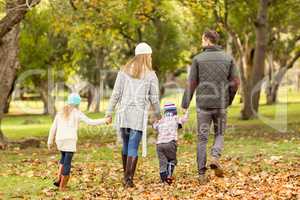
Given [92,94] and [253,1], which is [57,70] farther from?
[253,1]

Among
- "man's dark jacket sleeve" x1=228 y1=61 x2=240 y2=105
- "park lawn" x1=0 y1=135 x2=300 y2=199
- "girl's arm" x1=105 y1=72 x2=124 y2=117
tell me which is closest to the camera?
"park lawn" x1=0 y1=135 x2=300 y2=199

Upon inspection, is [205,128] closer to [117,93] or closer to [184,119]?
[184,119]

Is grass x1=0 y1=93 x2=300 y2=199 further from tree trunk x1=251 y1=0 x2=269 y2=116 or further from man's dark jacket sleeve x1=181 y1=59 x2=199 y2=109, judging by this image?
tree trunk x1=251 y1=0 x2=269 y2=116

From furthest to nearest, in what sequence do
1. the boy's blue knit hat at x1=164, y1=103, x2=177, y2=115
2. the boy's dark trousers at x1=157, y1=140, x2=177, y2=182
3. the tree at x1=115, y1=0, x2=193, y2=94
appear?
the tree at x1=115, y1=0, x2=193, y2=94 < the boy's blue knit hat at x1=164, y1=103, x2=177, y2=115 < the boy's dark trousers at x1=157, y1=140, x2=177, y2=182

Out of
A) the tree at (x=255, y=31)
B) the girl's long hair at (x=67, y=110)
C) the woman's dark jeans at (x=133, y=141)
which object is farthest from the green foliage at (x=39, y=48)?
the woman's dark jeans at (x=133, y=141)

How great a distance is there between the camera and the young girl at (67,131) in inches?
444

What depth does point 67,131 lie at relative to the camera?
446 inches

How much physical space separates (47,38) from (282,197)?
137 ft

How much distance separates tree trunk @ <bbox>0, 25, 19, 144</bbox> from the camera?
2158cm

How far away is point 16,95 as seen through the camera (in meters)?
61.1

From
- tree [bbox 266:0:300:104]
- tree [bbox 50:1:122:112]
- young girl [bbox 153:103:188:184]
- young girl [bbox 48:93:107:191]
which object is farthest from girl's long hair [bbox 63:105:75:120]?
tree [bbox 266:0:300:104]

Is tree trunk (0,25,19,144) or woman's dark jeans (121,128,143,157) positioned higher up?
tree trunk (0,25,19,144)

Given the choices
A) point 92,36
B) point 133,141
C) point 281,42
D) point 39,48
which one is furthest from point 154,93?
point 281,42

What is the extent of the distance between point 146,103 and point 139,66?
0.62 m
